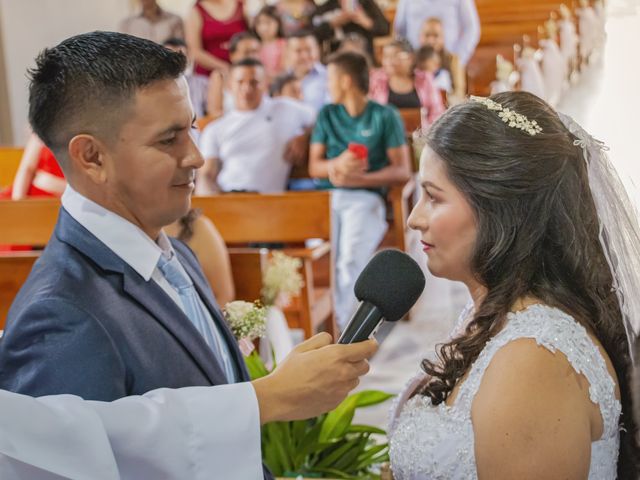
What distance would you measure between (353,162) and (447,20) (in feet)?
9.89

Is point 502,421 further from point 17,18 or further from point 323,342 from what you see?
point 17,18

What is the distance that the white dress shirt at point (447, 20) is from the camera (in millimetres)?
8242

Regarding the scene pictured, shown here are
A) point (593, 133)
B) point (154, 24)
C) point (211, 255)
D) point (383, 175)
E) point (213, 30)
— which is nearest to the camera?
point (211, 255)

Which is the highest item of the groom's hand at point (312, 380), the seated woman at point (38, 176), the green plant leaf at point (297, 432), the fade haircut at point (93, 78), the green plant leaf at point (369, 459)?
the fade haircut at point (93, 78)

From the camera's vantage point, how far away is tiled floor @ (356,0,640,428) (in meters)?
3.71

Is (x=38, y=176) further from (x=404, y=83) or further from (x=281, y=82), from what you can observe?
(x=404, y=83)

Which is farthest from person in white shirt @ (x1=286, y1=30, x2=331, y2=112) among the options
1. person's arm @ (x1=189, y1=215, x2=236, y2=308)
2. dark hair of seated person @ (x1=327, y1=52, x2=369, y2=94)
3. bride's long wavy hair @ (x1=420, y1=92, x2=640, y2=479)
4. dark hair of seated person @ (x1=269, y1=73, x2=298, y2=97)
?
bride's long wavy hair @ (x1=420, y1=92, x2=640, y2=479)

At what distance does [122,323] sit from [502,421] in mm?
721

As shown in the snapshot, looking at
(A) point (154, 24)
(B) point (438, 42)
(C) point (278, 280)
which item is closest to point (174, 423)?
(C) point (278, 280)

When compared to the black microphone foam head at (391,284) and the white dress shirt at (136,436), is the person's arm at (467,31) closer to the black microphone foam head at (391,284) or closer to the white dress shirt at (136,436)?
the black microphone foam head at (391,284)

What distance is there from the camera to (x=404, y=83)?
25.1 feet

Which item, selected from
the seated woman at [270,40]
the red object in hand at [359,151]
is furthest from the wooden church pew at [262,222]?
the seated woman at [270,40]

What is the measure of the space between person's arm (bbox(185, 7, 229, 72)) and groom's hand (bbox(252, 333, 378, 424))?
7.38m

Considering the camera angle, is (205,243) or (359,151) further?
(359,151)
